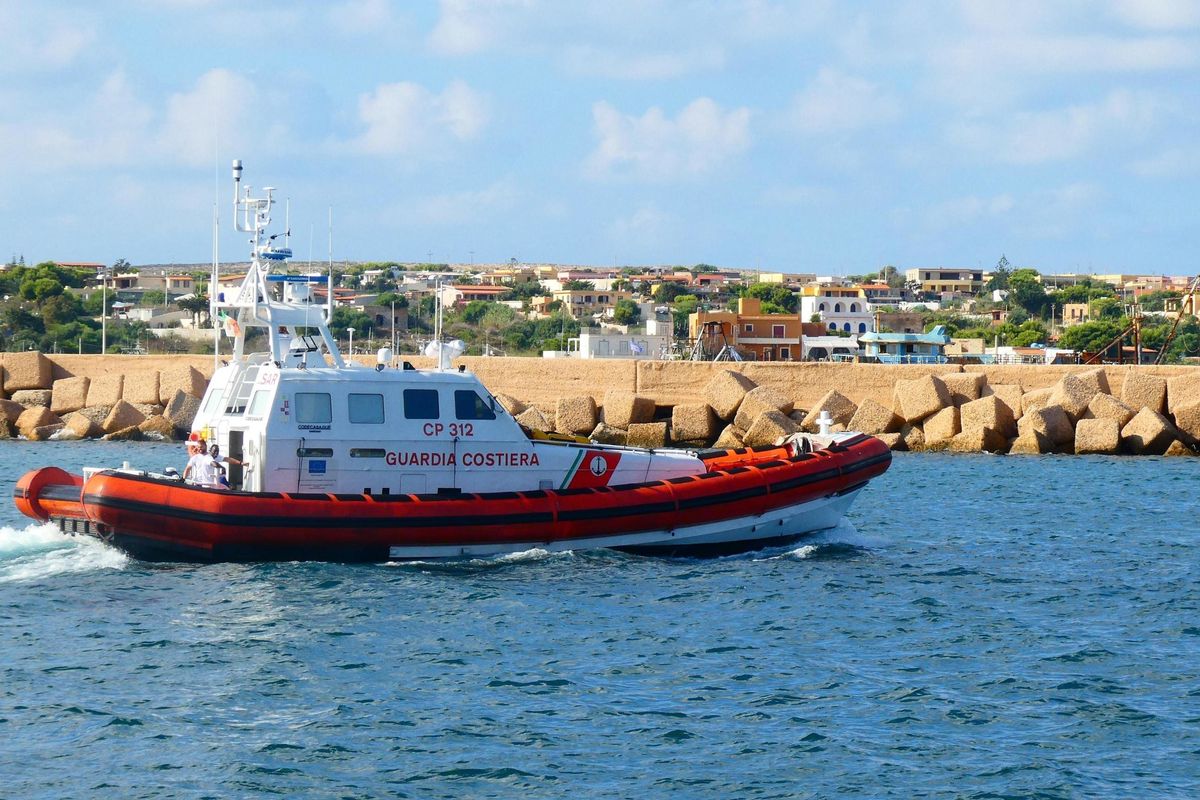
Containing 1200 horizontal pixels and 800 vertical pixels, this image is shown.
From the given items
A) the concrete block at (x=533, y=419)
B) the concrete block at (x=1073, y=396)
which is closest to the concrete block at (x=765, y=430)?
the concrete block at (x=533, y=419)

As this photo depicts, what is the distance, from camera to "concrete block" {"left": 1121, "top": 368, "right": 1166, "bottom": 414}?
3378 centimetres

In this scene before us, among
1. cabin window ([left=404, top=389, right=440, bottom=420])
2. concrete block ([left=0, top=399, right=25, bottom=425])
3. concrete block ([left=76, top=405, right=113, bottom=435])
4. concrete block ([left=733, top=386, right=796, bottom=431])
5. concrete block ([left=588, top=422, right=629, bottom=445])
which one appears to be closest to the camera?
cabin window ([left=404, top=389, right=440, bottom=420])

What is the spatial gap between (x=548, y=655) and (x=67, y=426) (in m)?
26.4

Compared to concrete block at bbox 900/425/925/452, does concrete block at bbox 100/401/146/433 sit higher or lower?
higher

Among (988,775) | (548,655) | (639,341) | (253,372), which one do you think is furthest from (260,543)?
(639,341)

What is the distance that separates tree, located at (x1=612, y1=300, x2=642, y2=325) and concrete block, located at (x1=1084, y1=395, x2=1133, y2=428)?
55.0 meters

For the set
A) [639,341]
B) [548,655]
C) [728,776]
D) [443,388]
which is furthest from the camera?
[639,341]

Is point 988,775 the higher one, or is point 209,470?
point 209,470

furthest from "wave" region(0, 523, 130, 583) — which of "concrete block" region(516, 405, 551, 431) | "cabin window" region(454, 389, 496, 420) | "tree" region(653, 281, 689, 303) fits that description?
"tree" region(653, 281, 689, 303)

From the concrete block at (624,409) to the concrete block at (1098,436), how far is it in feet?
31.3

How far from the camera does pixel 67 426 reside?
36.5m

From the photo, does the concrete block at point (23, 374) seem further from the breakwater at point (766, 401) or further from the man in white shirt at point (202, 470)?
the man in white shirt at point (202, 470)

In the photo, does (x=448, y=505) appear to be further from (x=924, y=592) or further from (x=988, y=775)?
(x=988, y=775)

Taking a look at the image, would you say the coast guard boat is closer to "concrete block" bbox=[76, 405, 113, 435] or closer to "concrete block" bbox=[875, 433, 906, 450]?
"concrete block" bbox=[875, 433, 906, 450]
